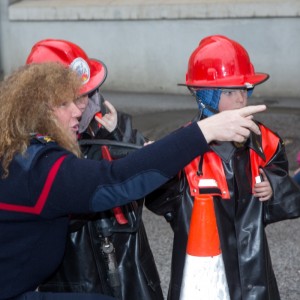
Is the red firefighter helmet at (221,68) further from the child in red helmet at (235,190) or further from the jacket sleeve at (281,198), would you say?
the jacket sleeve at (281,198)

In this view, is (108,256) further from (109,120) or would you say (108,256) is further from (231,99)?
(231,99)

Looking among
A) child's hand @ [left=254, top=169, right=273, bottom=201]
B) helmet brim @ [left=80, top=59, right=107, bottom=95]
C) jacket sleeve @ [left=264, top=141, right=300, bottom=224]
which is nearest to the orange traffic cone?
child's hand @ [left=254, top=169, right=273, bottom=201]

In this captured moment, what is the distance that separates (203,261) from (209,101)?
930 millimetres

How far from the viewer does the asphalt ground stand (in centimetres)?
539

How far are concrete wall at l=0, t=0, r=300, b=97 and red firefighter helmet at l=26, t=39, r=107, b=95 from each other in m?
7.15

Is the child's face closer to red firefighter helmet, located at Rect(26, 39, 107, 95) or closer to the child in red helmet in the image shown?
the child in red helmet

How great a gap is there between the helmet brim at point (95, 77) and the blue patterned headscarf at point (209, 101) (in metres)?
0.55

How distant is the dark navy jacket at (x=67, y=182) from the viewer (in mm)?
2766

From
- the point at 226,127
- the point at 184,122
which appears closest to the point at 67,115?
the point at 226,127

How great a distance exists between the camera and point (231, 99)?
3564 mm

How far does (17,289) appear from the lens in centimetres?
296

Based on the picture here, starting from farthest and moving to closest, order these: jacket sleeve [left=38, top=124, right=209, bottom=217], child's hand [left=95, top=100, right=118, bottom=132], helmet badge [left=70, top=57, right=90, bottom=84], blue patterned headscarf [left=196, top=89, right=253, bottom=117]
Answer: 1. child's hand [left=95, top=100, right=118, bottom=132]
2. helmet badge [left=70, top=57, right=90, bottom=84]
3. blue patterned headscarf [left=196, top=89, right=253, bottom=117]
4. jacket sleeve [left=38, top=124, right=209, bottom=217]

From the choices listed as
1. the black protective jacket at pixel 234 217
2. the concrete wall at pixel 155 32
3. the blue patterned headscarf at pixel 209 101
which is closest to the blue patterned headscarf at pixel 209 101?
the blue patterned headscarf at pixel 209 101

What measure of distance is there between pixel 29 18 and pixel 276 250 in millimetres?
7987
